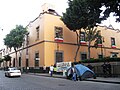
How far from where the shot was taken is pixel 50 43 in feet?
128

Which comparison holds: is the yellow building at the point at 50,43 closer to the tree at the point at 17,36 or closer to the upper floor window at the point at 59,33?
the upper floor window at the point at 59,33

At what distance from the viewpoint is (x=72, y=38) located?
4256 cm

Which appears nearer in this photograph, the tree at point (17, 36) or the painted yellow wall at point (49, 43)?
the painted yellow wall at point (49, 43)

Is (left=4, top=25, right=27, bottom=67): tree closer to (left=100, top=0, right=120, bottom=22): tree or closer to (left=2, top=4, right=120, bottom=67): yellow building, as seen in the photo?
(left=2, top=4, right=120, bottom=67): yellow building

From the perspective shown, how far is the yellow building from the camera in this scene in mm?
38688

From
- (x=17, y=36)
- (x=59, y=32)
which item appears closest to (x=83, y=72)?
(x=59, y=32)

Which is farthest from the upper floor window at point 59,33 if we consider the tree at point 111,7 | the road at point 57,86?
the tree at point 111,7

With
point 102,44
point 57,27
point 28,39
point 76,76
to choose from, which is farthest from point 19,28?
point 76,76

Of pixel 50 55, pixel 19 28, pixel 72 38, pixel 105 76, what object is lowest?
pixel 105 76

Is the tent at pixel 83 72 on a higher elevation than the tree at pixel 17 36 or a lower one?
lower

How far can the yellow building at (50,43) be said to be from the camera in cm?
3869

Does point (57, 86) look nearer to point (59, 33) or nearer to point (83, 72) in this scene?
point (83, 72)

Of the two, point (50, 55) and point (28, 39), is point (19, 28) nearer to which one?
point (28, 39)

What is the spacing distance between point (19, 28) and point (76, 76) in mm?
27861
